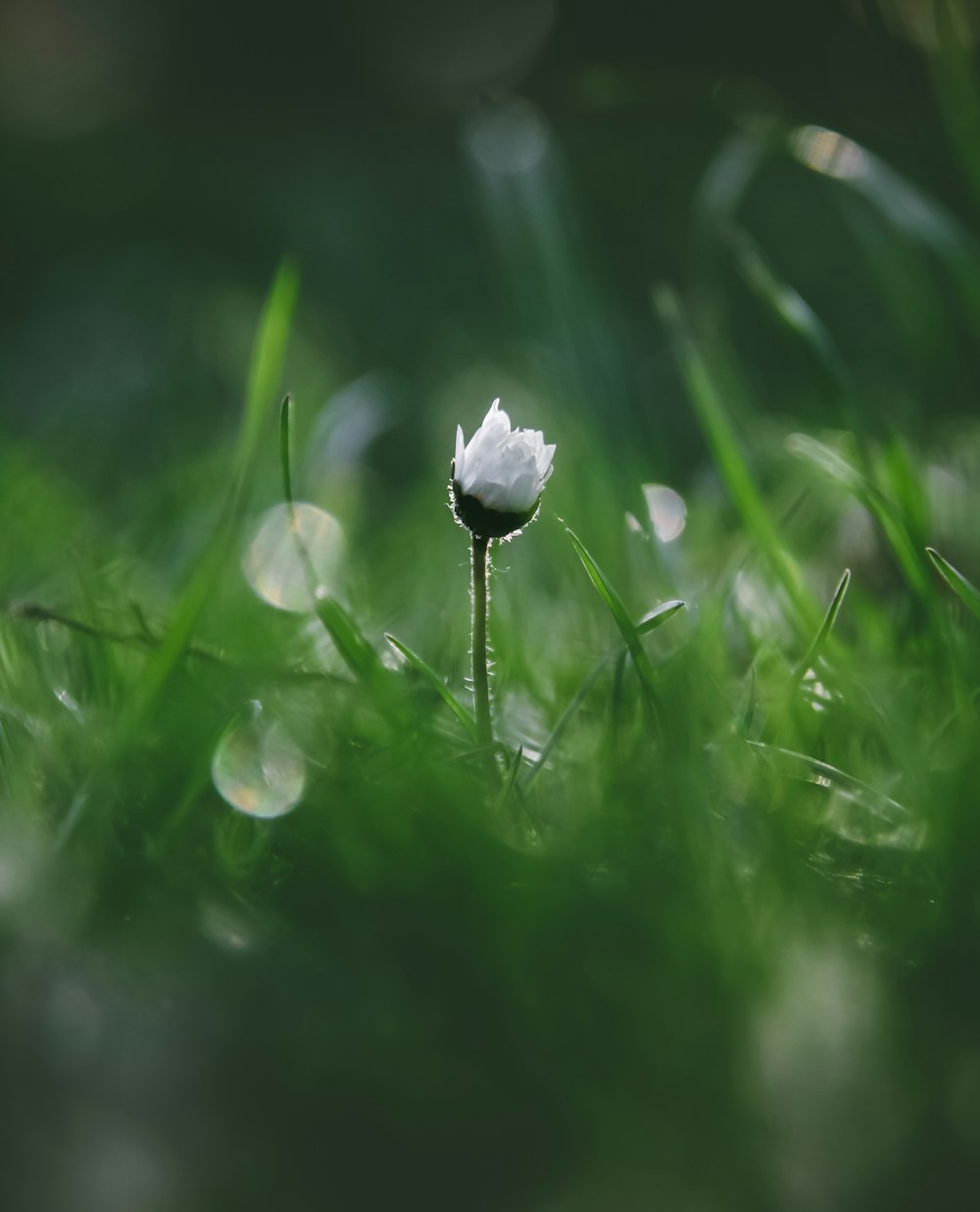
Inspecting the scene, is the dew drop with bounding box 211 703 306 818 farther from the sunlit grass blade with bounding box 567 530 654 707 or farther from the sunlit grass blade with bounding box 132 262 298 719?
the sunlit grass blade with bounding box 567 530 654 707

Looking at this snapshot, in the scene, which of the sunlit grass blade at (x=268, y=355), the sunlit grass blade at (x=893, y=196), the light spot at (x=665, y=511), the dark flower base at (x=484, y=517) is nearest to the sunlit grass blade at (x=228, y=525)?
the sunlit grass blade at (x=268, y=355)

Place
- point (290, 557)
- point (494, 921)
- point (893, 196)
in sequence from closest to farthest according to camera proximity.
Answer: point (494, 921), point (893, 196), point (290, 557)

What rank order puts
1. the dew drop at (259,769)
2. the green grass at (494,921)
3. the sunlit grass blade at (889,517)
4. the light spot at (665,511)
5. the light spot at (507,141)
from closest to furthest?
Answer: the green grass at (494,921) < the dew drop at (259,769) < the sunlit grass blade at (889,517) < the light spot at (665,511) < the light spot at (507,141)

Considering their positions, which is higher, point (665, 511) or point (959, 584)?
point (959, 584)

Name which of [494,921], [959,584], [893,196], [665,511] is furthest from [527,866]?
[893,196]

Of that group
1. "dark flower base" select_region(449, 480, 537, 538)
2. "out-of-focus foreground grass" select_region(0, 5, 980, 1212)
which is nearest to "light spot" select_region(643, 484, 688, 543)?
"out-of-focus foreground grass" select_region(0, 5, 980, 1212)

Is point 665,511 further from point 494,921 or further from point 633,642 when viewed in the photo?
point 494,921

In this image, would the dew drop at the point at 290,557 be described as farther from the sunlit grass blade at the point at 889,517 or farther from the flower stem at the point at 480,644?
the sunlit grass blade at the point at 889,517
